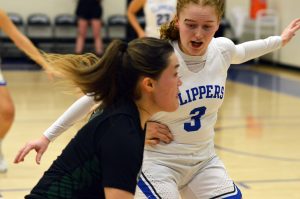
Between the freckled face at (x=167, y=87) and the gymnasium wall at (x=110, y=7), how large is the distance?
1208cm

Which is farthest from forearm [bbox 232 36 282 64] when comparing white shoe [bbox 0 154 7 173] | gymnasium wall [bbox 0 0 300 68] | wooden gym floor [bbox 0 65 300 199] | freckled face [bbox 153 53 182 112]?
gymnasium wall [bbox 0 0 300 68]

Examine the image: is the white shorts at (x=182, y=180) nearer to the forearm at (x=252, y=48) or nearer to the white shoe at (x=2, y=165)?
the forearm at (x=252, y=48)

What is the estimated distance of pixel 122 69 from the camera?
253 centimetres

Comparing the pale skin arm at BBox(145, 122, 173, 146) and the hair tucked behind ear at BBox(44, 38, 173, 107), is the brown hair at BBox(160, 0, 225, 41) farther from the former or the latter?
the hair tucked behind ear at BBox(44, 38, 173, 107)

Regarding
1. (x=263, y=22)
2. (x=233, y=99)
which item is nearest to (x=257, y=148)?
(x=233, y=99)

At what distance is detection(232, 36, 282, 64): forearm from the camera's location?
371 centimetres

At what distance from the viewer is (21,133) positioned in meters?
7.74

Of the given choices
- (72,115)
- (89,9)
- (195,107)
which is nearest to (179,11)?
(195,107)

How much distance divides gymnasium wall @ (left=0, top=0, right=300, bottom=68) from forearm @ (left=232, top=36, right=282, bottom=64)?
10.7 metres

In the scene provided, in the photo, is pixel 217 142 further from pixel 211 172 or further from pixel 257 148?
pixel 211 172

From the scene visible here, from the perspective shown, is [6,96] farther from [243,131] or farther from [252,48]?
[243,131]

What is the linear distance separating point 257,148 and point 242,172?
3.48 ft

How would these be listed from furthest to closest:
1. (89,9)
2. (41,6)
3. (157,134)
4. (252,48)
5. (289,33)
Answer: (41,6), (89,9), (289,33), (252,48), (157,134)

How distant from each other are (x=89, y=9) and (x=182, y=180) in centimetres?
1168
